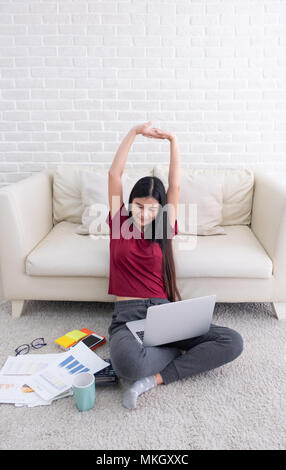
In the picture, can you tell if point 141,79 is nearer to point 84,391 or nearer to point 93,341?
point 93,341

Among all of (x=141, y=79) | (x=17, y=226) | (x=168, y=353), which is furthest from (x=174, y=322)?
(x=141, y=79)

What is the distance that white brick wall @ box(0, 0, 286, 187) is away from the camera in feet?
8.70

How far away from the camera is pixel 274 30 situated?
8.72 ft

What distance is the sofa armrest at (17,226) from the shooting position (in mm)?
2115

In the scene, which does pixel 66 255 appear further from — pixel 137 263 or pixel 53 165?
pixel 53 165

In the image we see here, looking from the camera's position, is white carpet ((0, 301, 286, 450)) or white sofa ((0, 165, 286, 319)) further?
white sofa ((0, 165, 286, 319))

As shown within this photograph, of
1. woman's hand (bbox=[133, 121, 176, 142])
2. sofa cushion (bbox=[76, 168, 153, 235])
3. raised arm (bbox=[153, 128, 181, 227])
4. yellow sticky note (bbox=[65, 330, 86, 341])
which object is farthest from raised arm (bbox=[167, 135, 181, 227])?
yellow sticky note (bbox=[65, 330, 86, 341])

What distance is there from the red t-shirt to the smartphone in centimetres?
27

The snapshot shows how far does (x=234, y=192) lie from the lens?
2600 millimetres

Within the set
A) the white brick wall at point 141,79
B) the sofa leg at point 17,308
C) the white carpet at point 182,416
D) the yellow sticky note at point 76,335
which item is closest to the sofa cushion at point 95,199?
the white brick wall at point 141,79

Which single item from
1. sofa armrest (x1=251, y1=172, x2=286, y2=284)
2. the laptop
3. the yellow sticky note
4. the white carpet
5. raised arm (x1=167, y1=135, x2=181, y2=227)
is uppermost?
raised arm (x1=167, y1=135, x2=181, y2=227)

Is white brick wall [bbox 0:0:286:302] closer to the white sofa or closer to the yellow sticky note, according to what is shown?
the white sofa

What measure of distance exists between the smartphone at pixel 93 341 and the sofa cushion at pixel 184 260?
13.4 inches
